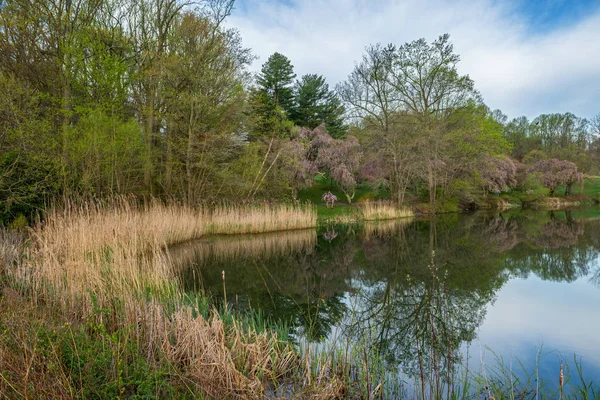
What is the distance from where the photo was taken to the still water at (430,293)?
430cm

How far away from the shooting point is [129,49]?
14.6 metres

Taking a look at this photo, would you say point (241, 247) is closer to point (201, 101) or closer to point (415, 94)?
point (201, 101)

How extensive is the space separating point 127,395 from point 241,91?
12542mm

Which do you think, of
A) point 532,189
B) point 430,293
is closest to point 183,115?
point 430,293

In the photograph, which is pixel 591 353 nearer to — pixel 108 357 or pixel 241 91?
pixel 108 357

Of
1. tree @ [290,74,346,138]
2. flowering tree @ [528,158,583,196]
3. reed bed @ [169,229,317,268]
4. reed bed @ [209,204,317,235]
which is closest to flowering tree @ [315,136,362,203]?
tree @ [290,74,346,138]

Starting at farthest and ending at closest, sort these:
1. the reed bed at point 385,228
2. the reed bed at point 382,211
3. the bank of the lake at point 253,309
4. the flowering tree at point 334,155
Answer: the flowering tree at point 334,155
the reed bed at point 382,211
the reed bed at point 385,228
the bank of the lake at point 253,309

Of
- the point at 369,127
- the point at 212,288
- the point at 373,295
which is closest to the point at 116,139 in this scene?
the point at 212,288

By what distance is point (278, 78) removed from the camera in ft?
90.2

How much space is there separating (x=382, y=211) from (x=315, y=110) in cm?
1140

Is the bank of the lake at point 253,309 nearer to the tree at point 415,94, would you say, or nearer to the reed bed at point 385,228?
the reed bed at point 385,228

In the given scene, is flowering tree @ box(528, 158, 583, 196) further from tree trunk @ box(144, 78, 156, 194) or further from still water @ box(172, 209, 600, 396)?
tree trunk @ box(144, 78, 156, 194)

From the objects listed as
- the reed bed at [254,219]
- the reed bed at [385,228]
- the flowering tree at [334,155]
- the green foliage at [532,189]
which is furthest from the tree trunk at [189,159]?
the green foliage at [532,189]

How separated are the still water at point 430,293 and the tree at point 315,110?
638 inches
